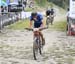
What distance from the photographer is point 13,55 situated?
13.5 meters

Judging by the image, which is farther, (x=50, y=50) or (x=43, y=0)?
(x=43, y=0)

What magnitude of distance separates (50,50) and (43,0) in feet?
208

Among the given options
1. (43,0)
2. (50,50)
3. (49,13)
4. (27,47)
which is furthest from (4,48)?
(43,0)

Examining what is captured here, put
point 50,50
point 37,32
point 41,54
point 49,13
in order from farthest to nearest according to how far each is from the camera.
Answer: point 49,13, point 50,50, point 41,54, point 37,32

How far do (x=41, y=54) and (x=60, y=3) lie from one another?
2691 inches

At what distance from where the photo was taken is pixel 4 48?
1570cm

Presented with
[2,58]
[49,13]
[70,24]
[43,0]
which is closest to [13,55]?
[2,58]

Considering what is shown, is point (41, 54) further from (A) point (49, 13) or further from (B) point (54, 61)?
(A) point (49, 13)

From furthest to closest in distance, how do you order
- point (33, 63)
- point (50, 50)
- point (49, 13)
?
point (49, 13)
point (50, 50)
point (33, 63)

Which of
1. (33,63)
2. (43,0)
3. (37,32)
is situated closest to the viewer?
(33,63)

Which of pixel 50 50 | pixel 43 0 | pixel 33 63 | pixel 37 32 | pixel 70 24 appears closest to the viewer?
pixel 33 63

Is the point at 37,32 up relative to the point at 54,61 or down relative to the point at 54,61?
up

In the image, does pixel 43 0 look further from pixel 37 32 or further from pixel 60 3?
pixel 37 32

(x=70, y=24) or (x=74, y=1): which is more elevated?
(x=74, y=1)
